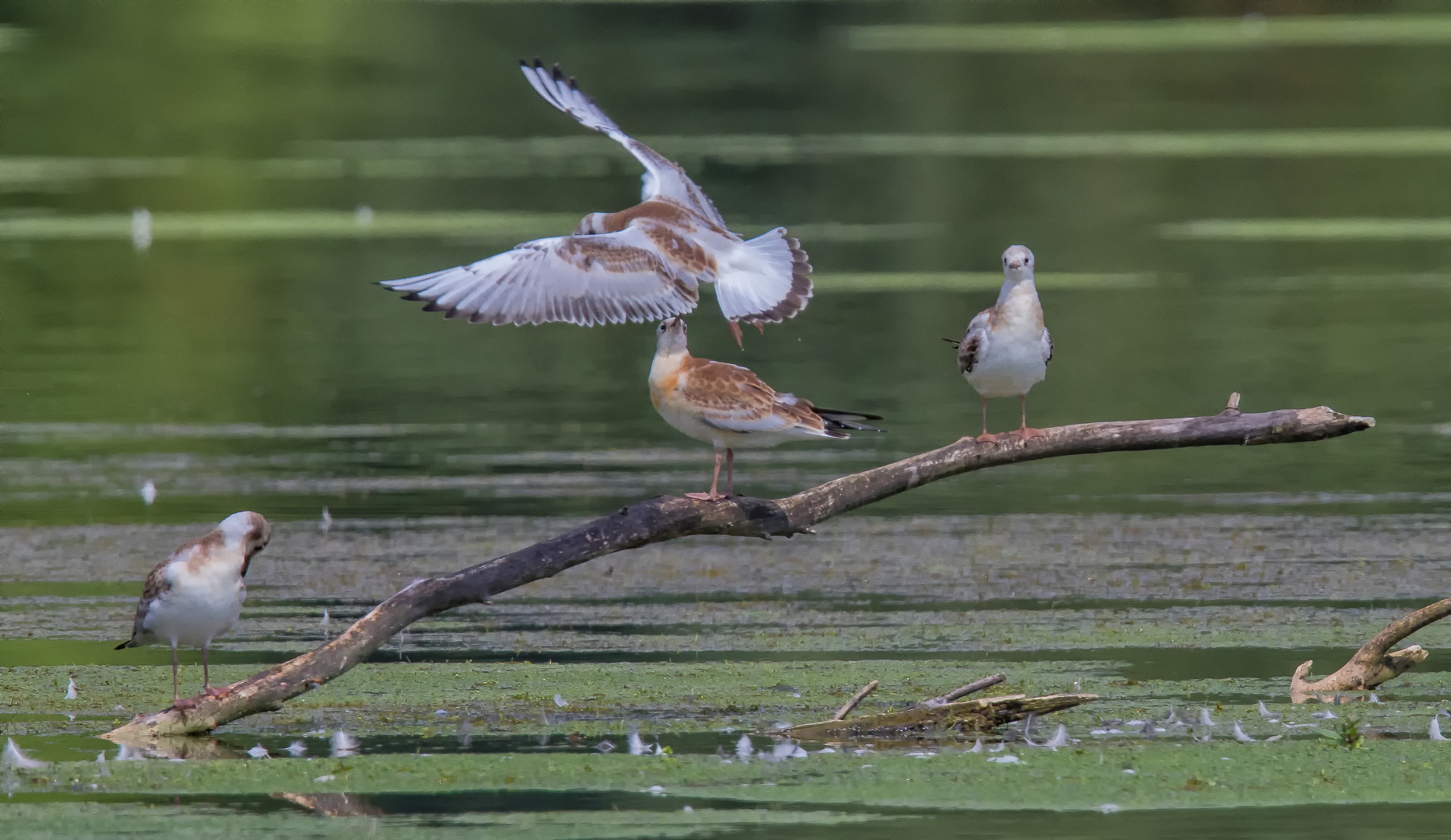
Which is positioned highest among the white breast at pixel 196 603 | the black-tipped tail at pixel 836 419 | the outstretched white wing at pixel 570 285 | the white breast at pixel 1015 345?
the outstretched white wing at pixel 570 285

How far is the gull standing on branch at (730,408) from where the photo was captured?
29.6 feet

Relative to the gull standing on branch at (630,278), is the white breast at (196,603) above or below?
below

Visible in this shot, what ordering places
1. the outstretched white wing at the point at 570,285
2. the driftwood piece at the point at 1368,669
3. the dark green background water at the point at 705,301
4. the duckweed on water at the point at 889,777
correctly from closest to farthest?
the duckweed on water at the point at 889,777
the outstretched white wing at the point at 570,285
the driftwood piece at the point at 1368,669
the dark green background water at the point at 705,301

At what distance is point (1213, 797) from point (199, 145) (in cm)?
2845

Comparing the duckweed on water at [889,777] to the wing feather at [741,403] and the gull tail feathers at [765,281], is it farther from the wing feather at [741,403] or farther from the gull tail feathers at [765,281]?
the gull tail feathers at [765,281]

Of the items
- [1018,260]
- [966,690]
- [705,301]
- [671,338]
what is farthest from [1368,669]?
[705,301]

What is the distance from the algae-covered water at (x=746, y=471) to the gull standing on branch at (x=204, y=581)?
1.76ft

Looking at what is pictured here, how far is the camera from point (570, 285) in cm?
939

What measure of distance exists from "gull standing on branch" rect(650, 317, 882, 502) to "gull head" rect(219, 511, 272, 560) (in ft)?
5.23

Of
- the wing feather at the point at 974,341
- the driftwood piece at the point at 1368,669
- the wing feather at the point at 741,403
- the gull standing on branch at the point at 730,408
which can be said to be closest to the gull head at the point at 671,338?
the gull standing on branch at the point at 730,408

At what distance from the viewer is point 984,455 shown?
9.19m

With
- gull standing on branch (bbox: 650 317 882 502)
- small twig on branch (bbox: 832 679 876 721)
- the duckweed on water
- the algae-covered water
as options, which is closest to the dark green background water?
the algae-covered water

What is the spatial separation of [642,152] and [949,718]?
3383mm

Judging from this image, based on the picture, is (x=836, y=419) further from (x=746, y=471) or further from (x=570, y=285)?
(x=746, y=471)
